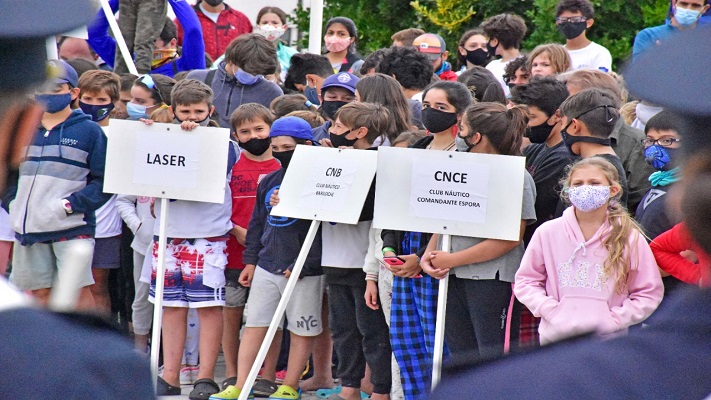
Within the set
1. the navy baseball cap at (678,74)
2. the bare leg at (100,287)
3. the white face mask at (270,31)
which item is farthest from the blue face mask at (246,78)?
the navy baseball cap at (678,74)

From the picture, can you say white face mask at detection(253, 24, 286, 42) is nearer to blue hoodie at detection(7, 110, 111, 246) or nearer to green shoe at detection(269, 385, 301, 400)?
blue hoodie at detection(7, 110, 111, 246)

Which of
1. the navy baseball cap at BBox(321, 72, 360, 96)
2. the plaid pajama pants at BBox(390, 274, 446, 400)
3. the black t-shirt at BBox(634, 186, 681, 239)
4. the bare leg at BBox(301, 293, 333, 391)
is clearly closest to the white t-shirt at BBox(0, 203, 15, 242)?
the bare leg at BBox(301, 293, 333, 391)

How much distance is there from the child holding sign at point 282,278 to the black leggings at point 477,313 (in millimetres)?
1121

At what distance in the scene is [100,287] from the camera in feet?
26.5

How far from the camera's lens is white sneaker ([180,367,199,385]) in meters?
7.62

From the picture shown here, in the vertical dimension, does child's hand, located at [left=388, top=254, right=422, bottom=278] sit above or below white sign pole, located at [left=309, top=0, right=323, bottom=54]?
below

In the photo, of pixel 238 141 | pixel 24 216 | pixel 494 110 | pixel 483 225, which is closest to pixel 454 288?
pixel 483 225

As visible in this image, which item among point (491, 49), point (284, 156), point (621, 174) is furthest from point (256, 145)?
point (491, 49)

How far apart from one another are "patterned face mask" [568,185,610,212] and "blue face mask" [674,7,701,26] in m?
3.30

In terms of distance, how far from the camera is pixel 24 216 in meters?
7.16

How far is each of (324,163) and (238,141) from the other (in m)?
1.02

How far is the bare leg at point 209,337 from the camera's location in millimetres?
7219

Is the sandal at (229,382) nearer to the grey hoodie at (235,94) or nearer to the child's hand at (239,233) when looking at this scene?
the child's hand at (239,233)

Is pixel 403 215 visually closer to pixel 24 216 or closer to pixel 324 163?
pixel 324 163
